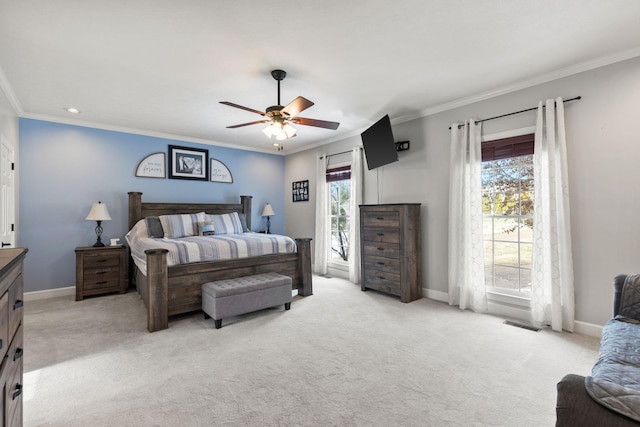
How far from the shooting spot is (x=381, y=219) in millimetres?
4332

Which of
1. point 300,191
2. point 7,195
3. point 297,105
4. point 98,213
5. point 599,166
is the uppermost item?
point 297,105

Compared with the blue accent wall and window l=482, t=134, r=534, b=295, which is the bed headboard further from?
window l=482, t=134, r=534, b=295

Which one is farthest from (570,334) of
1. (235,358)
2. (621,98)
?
(235,358)

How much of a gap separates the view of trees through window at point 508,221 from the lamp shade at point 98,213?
521 centimetres

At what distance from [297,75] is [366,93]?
935 millimetres

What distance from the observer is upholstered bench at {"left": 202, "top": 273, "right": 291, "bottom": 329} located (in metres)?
3.15

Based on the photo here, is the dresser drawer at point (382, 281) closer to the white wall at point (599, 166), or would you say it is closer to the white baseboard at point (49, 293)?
the white wall at point (599, 166)

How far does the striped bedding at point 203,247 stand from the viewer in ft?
11.4

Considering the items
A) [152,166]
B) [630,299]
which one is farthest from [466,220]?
[152,166]

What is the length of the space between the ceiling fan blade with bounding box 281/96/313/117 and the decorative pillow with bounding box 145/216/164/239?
3.00m

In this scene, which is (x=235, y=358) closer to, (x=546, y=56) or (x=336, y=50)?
(x=336, y=50)

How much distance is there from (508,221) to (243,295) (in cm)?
318

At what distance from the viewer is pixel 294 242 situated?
445 centimetres

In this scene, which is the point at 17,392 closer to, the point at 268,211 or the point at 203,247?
the point at 203,247
